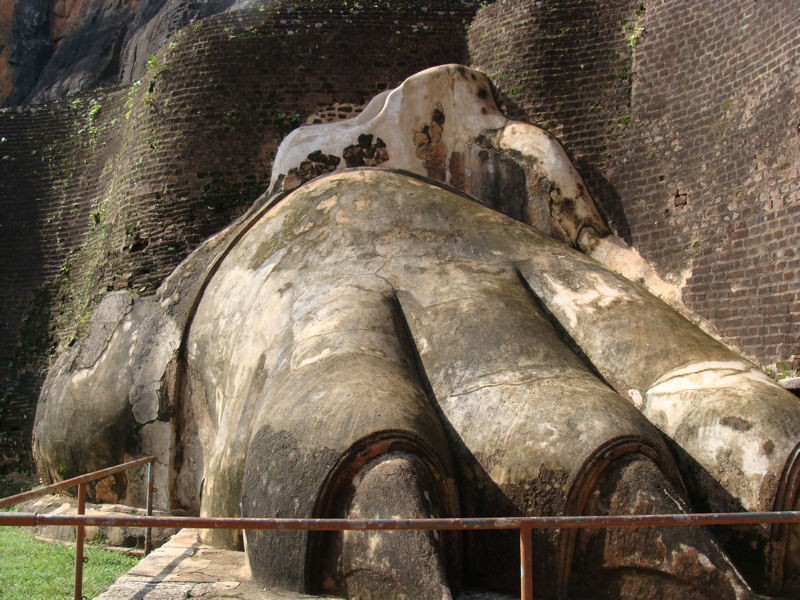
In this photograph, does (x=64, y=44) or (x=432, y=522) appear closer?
(x=432, y=522)

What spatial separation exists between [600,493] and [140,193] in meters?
7.70

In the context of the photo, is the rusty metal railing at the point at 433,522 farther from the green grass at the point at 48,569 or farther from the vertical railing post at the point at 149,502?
the vertical railing post at the point at 149,502

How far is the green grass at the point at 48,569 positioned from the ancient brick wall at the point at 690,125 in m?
5.15

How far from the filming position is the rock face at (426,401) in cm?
363

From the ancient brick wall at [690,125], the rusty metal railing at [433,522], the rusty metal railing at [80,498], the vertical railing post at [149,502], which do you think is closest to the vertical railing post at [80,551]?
the rusty metal railing at [80,498]

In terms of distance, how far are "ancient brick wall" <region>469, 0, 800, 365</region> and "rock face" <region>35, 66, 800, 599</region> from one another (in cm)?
140

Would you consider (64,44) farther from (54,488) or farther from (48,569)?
(54,488)

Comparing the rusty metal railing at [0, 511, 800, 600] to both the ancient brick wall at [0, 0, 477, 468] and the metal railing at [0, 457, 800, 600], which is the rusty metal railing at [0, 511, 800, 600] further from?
the ancient brick wall at [0, 0, 477, 468]

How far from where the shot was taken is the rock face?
3629 mm

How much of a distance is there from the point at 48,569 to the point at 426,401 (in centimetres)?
321

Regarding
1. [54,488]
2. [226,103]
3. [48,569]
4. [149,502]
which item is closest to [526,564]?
[54,488]

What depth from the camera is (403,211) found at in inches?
231

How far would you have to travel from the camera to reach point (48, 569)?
5.87 metres

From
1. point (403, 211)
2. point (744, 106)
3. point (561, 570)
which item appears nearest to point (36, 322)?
point (403, 211)
